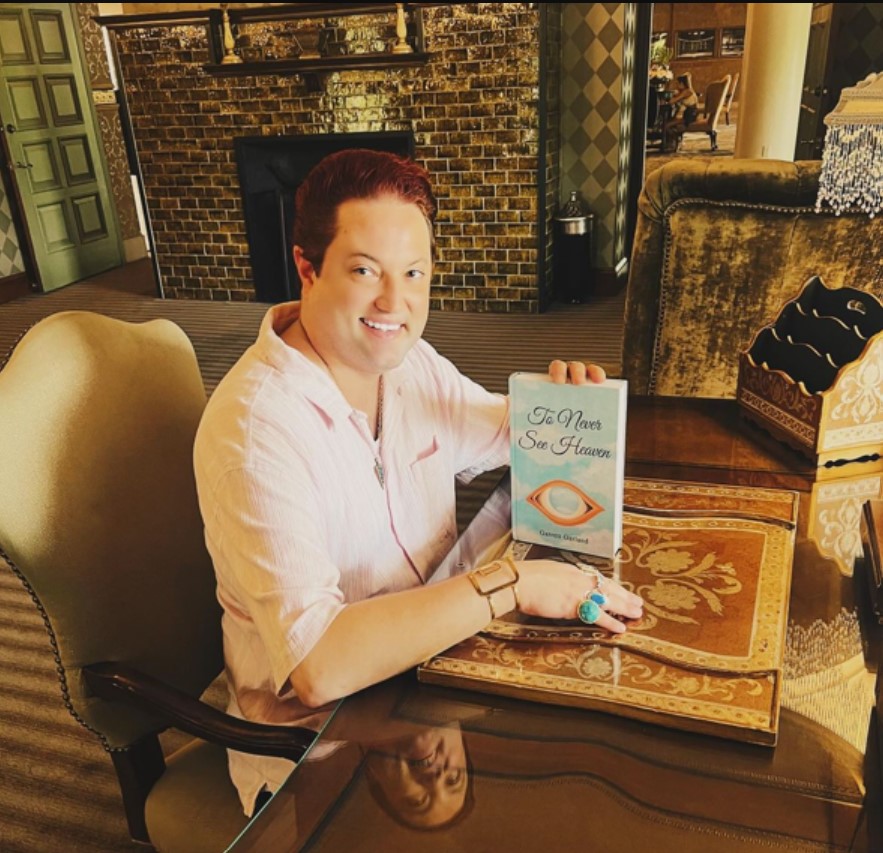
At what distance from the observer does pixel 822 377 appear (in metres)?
1.39

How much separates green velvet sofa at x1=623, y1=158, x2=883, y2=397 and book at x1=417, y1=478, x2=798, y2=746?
1.58m

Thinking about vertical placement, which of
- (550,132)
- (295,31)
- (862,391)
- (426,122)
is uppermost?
(295,31)

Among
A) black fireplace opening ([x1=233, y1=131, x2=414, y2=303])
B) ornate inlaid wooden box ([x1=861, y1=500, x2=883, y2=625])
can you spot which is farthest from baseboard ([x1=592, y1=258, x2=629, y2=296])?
ornate inlaid wooden box ([x1=861, y1=500, x2=883, y2=625])

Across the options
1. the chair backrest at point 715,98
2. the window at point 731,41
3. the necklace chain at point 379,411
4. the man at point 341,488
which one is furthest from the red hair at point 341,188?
the window at point 731,41

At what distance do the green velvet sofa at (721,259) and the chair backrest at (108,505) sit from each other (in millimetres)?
1799

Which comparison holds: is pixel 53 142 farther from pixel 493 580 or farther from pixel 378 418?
pixel 493 580

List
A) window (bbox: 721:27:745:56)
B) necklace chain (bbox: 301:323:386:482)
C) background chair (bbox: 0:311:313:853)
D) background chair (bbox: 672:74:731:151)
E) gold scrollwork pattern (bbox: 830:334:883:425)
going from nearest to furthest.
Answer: background chair (bbox: 0:311:313:853), necklace chain (bbox: 301:323:386:482), gold scrollwork pattern (bbox: 830:334:883:425), background chair (bbox: 672:74:731:151), window (bbox: 721:27:745:56)

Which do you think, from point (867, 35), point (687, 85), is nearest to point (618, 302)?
point (867, 35)

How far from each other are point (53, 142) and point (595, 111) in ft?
13.1

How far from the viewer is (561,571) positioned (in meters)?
0.95

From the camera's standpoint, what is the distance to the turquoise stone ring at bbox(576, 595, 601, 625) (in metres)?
0.90

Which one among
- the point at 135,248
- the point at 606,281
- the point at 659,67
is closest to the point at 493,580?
the point at 606,281

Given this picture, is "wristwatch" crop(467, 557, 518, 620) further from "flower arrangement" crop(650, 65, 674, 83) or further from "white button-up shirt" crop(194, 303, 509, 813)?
"flower arrangement" crop(650, 65, 674, 83)

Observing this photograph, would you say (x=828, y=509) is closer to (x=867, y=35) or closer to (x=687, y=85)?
(x=867, y=35)
